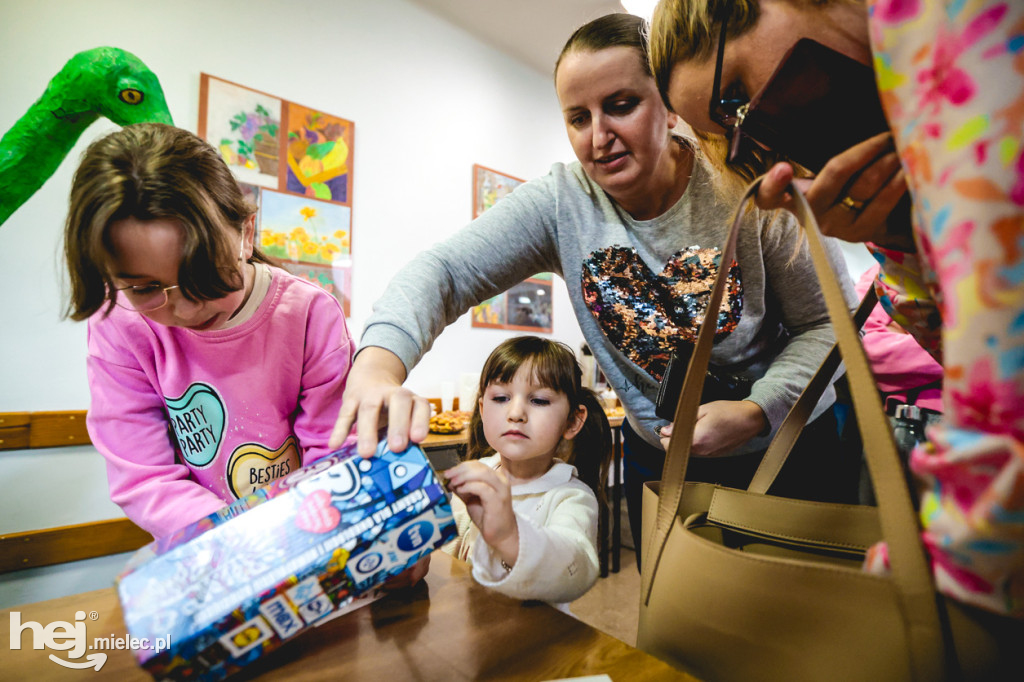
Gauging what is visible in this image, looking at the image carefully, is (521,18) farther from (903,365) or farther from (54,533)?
(54,533)

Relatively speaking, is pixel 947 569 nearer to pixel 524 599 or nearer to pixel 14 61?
pixel 524 599

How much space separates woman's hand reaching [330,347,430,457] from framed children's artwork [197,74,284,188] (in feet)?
6.38

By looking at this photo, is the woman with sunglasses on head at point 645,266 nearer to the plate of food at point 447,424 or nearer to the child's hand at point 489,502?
the child's hand at point 489,502

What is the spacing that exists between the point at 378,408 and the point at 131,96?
1.17 meters

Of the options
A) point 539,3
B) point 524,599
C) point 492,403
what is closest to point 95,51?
point 492,403

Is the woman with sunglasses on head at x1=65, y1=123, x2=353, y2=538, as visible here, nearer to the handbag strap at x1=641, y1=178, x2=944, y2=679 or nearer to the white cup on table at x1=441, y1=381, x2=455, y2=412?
the handbag strap at x1=641, y1=178, x2=944, y2=679

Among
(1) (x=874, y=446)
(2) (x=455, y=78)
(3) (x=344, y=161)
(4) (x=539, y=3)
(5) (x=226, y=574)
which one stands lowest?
(5) (x=226, y=574)

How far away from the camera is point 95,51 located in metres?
1.18

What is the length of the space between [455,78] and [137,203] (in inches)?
105

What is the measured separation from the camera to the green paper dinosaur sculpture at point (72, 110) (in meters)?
1.17

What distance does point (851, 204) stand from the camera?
0.43 meters

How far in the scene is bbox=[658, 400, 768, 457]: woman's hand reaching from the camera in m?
0.76

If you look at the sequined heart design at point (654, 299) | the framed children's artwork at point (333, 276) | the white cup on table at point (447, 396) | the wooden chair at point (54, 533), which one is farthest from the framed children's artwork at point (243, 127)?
Answer: the sequined heart design at point (654, 299)

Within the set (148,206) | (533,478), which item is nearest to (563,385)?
(533,478)
